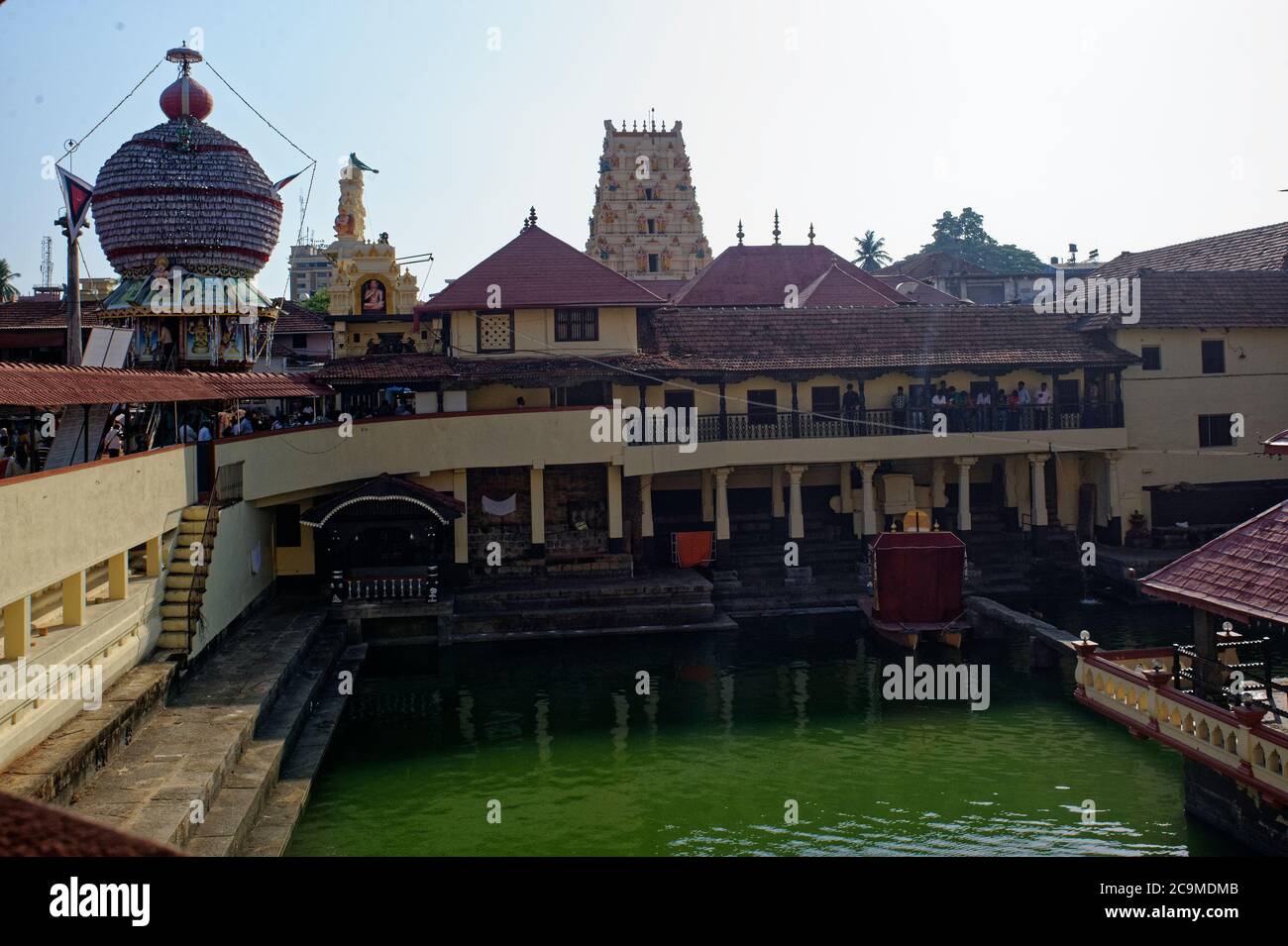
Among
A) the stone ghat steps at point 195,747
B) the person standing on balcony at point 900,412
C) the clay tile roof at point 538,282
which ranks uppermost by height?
the clay tile roof at point 538,282

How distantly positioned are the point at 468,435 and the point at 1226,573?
61.3 ft

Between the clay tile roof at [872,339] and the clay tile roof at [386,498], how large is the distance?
297 inches

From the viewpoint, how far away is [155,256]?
27219 mm

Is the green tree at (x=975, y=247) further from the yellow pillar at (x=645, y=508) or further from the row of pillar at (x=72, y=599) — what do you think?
the row of pillar at (x=72, y=599)

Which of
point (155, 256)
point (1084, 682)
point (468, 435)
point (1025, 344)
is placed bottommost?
point (1084, 682)

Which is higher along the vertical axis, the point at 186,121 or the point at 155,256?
the point at 186,121

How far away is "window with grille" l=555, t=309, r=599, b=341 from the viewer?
30.0 metres

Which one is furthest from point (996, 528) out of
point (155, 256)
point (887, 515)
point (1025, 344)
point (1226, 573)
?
point (155, 256)


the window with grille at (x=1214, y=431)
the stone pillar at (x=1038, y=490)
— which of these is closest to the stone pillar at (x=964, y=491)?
the stone pillar at (x=1038, y=490)

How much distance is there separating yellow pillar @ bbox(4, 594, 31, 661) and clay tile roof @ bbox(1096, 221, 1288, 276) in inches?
1253

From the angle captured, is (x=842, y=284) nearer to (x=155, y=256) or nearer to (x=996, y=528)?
(x=996, y=528)

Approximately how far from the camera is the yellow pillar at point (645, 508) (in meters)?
29.6
